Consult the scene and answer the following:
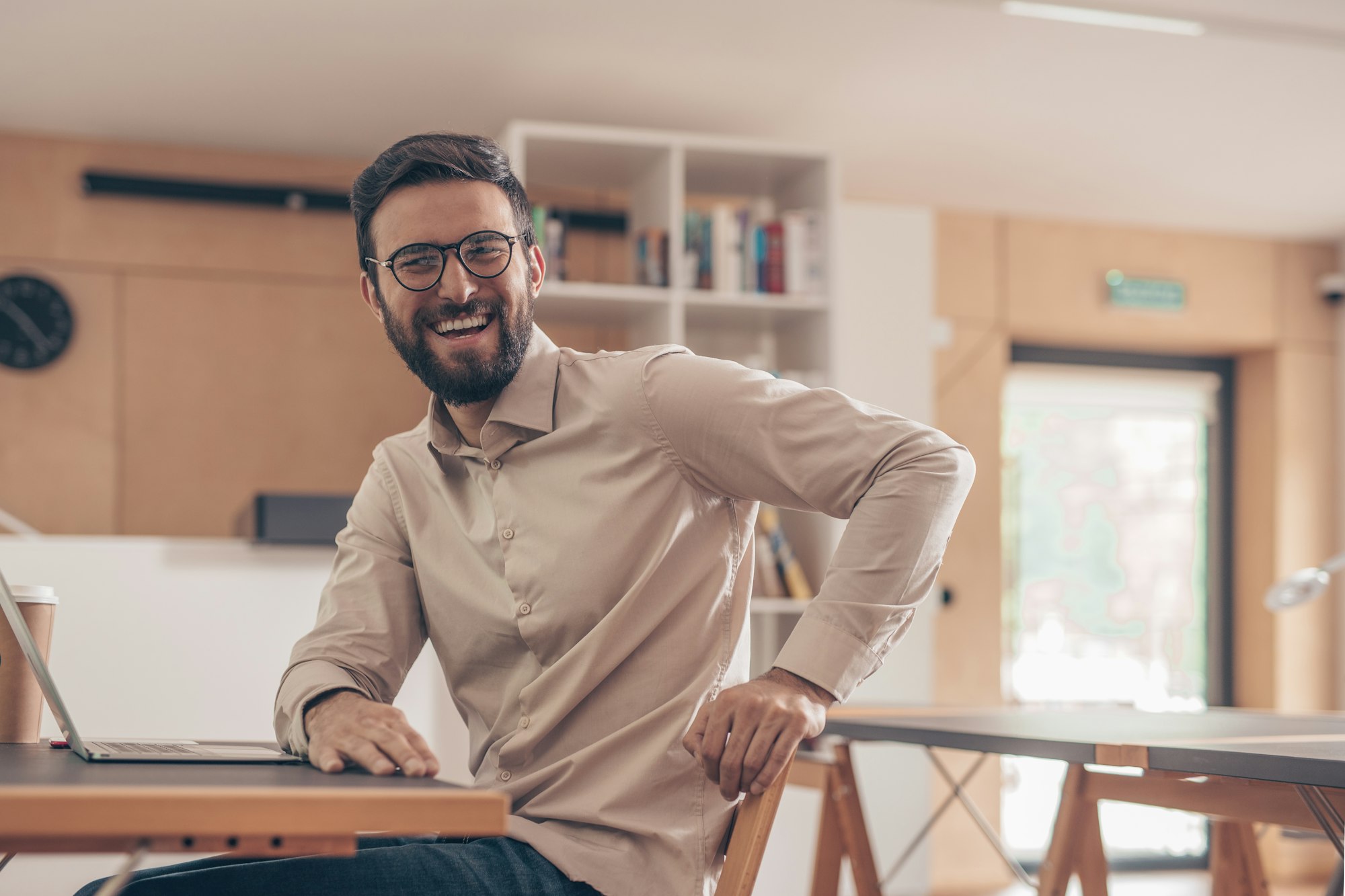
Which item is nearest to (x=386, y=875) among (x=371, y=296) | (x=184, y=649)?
(x=371, y=296)

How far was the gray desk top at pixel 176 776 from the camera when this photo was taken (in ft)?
2.84

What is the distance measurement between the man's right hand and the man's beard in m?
0.39

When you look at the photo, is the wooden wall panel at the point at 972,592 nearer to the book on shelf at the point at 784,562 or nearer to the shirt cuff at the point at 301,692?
the book on shelf at the point at 784,562

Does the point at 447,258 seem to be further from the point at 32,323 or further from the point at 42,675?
the point at 32,323

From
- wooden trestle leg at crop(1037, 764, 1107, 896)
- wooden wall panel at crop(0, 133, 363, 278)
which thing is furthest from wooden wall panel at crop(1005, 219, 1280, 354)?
wooden trestle leg at crop(1037, 764, 1107, 896)

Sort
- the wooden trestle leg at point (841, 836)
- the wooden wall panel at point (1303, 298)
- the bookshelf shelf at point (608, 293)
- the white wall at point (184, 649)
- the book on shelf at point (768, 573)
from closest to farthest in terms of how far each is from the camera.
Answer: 1. the wooden trestle leg at point (841, 836)
2. the white wall at point (184, 649)
3. the bookshelf shelf at point (608, 293)
4. the book on shelf at point (768, 573)
5. the wooden wall panel at point (1303, 298)

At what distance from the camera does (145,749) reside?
3.88 ft

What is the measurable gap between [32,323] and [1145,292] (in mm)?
4016

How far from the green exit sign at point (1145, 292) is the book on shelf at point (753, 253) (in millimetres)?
1690

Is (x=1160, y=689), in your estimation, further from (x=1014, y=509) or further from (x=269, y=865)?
(x=269, y=865)

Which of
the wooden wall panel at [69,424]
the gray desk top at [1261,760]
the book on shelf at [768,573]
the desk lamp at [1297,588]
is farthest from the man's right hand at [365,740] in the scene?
the wooden wall panel at [69,424]

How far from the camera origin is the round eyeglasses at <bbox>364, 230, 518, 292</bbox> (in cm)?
143

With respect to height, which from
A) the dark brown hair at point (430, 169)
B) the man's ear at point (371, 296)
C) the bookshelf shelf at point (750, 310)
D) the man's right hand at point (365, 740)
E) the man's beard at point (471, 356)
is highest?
the bookshelf shelf at point (750, 310)

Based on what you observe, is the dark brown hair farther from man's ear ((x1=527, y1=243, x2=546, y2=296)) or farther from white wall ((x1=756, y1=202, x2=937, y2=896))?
white wall ((x1=756, y1=202, x2=937, y2=896))
